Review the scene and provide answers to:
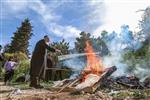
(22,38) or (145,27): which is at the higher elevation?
(22,38)

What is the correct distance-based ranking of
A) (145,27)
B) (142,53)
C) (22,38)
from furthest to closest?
(22,38) → (145,27) → (142,53)

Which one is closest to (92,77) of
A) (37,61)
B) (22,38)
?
(37,61)

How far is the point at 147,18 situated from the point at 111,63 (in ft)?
10.3

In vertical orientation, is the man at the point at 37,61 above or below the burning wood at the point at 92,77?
above

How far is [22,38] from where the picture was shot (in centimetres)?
6500

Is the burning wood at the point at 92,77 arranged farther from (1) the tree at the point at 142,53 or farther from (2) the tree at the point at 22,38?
(2) the tree at the point at 22,38

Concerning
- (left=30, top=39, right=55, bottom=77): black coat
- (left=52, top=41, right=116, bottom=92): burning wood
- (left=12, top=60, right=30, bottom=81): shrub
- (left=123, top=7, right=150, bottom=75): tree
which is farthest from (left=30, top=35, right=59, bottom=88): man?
(left=12, top=60, right=30, bottom=81): shrub

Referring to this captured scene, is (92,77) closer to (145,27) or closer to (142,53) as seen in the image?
(142,53)

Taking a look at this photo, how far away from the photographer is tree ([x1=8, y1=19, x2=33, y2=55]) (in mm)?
63312

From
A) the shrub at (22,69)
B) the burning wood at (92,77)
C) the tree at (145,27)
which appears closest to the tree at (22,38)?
the shrub at (22,69)

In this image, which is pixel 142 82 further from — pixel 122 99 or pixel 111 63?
pixel 111 63

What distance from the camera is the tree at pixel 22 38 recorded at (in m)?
63.3

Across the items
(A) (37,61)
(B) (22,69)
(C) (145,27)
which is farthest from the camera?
(B) (22,69)

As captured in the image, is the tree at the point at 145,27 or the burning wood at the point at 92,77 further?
the tree at the point at 145,27
